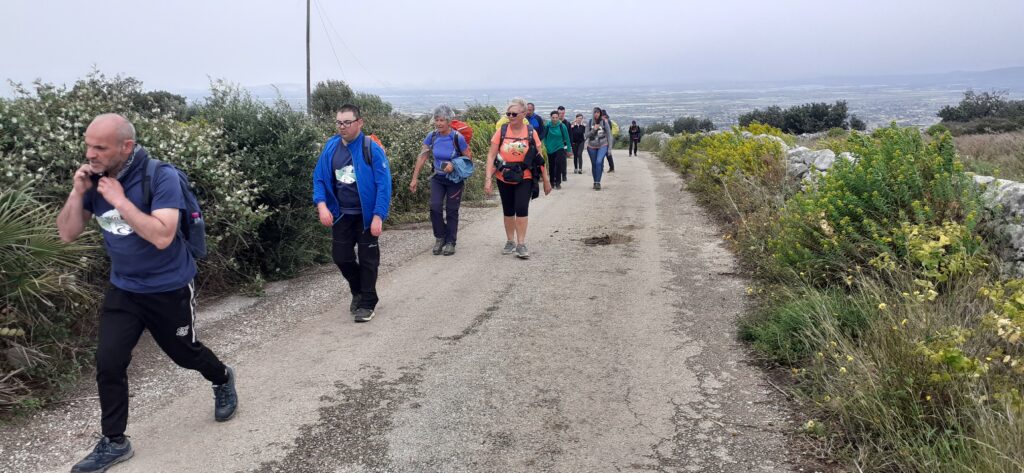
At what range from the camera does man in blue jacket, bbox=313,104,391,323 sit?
5836mm

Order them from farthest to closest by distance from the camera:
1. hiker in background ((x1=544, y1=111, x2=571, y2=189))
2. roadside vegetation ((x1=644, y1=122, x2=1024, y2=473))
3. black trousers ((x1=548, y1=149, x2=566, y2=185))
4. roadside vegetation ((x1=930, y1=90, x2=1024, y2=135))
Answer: roadside vegetation ((x1=930, y1=90, x2=1024, y2=135)) → black trousers ((x1=548, y1=149, x2=566, y2=185)) → hiker in background ((x1=544, y1=111, x2=571, y2=189)) → roadside vegetation ((x1=644, y1=122, x2=1024, y2=473))

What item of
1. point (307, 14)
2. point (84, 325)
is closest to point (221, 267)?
point (84, 325)

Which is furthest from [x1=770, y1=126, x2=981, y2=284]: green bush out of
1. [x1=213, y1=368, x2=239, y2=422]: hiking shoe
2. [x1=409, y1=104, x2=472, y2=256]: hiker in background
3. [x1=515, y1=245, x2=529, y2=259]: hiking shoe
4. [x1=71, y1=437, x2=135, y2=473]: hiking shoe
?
[x1=71, y1=437, x2=135, y2=473]: hiking shoe

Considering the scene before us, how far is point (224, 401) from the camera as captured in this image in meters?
4.16

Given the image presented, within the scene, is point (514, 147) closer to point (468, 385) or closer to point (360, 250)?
point (360, 250)

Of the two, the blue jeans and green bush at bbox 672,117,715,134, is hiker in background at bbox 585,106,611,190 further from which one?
green bush at bbox 672,117,715,134

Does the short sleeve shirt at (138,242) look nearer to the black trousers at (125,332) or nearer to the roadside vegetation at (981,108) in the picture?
the black trousers at (125,332)

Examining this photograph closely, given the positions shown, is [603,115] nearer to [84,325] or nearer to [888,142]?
[888,142]

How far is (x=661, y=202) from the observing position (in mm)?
13328

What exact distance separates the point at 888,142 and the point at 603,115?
34.0 feet

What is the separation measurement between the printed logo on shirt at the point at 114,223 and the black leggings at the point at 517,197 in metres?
5.32

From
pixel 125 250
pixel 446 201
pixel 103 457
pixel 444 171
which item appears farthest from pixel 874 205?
pixel 103 457

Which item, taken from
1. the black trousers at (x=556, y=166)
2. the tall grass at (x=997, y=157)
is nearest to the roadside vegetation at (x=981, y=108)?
the tall grass at (x=997, y=157)

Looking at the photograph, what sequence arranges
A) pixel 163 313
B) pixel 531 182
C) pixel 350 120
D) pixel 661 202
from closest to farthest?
pixel 163 313 < pixel 350 120 < pixel 531 182 < pixel 661 202
